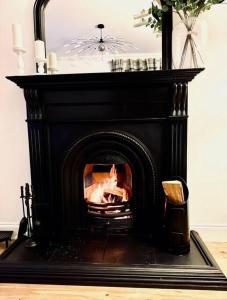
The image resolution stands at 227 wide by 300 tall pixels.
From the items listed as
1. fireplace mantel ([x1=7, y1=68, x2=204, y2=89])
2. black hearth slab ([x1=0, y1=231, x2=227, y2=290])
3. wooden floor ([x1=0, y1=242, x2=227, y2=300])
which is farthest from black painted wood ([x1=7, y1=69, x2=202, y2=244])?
wooden floor ([x1=0, y1=242, x2=227, y2=300])

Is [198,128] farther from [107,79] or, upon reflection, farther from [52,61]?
[52,61]

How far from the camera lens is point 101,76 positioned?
1.82 m

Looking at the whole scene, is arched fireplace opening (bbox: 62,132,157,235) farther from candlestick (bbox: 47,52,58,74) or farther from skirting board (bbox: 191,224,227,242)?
candlestick (bbox: 47,52,58,74)

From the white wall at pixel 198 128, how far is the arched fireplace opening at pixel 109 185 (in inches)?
14.4

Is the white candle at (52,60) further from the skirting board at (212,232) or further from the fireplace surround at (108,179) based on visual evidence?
the skirting board at (212,232)

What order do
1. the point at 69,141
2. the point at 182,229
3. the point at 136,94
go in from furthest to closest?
the point at 69,141
the point at 136,94
the point at 182,229

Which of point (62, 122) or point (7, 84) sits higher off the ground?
point (7, 84)

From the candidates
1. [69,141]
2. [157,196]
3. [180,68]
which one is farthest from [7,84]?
[157,196]

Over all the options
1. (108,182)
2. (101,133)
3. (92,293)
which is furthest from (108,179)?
(92,293)

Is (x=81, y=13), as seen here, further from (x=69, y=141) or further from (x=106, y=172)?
(x=106, y=172)

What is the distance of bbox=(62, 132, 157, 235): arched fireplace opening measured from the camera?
2008 mm

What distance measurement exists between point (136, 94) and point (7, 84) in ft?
3.37

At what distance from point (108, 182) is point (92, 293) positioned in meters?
0.85

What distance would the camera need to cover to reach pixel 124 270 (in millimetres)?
→ 1635
